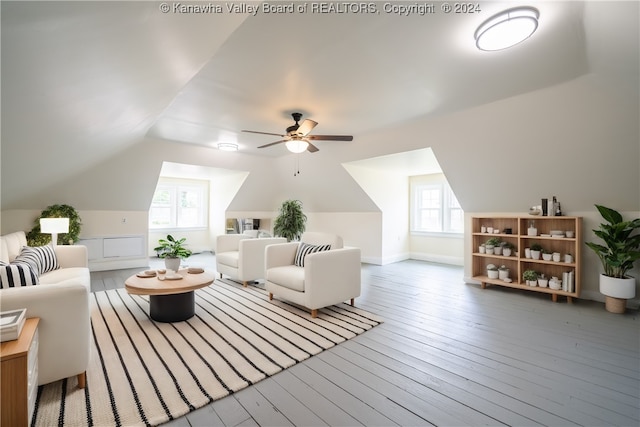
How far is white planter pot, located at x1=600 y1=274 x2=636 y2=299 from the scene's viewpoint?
3.30 metres

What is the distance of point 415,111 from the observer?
12.3 ft

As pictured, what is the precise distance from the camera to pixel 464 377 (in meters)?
2.09

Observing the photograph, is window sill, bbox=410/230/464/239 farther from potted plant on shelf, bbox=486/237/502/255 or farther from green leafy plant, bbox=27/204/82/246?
green leafy plant, bbox=27/204/82/246

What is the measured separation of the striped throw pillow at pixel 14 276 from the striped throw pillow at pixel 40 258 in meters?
1.17

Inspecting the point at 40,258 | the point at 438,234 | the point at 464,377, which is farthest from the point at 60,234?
the point at 438,234

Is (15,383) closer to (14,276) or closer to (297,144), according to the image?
(14,276)

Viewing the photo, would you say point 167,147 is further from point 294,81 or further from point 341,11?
point 341,11

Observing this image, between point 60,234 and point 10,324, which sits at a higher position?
point 60,234

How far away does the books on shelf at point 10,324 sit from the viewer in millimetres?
1446


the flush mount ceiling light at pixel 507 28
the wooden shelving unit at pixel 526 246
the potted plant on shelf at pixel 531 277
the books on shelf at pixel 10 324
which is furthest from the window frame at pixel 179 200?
the potted plant on shelf at pixel 531 277

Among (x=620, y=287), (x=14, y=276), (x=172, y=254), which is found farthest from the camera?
(x=172, y=254)

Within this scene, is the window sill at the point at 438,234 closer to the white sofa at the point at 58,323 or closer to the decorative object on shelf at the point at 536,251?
the decorative object on shelf at the point at 536,251

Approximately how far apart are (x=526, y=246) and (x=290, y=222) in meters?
4.68

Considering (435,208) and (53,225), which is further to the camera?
(435,208)
